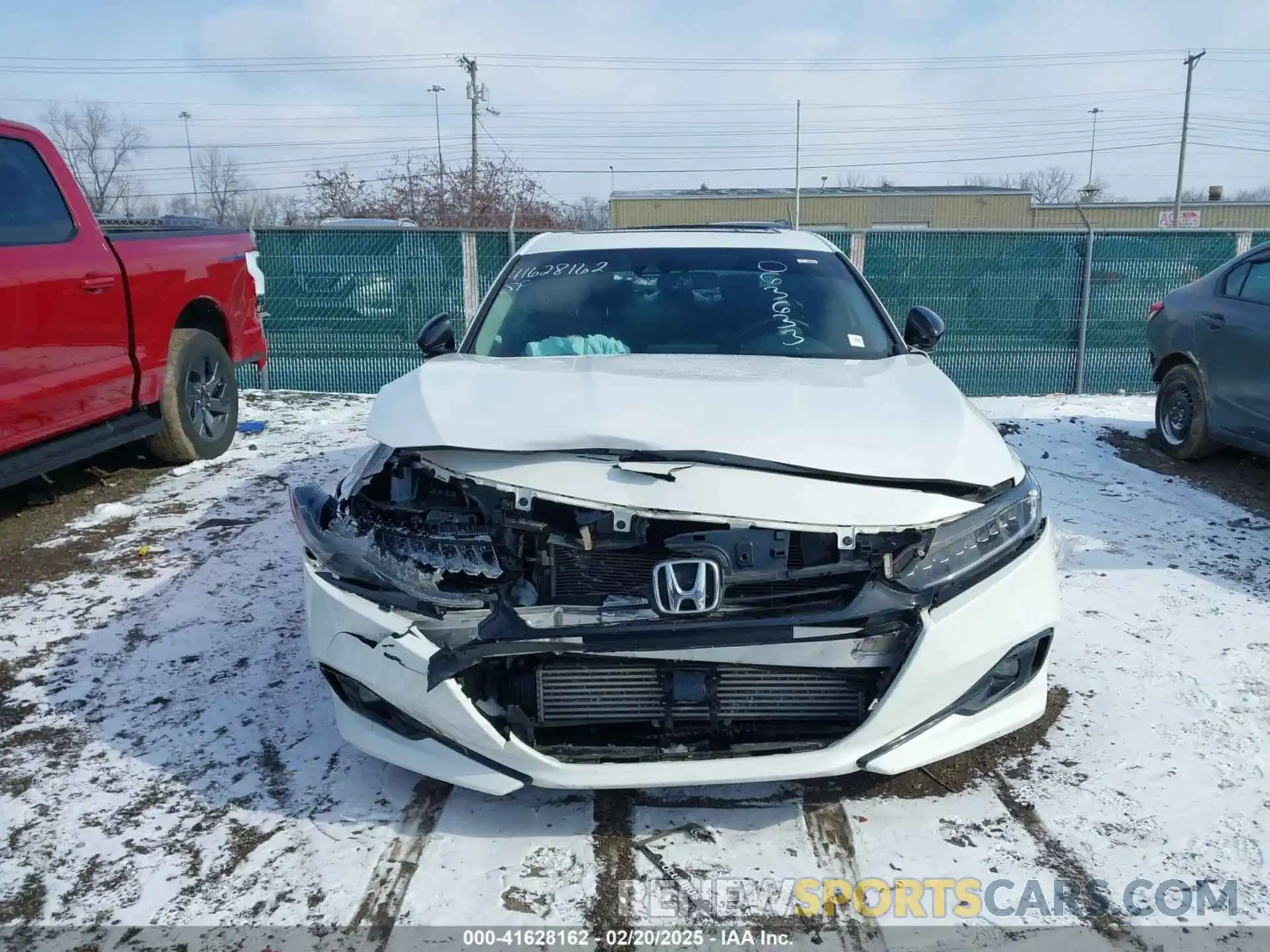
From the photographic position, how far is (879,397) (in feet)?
10.1

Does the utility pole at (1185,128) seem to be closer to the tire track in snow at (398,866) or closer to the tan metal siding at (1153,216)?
the tan metal siding at (1153,216)

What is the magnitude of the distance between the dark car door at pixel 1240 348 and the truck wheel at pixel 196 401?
687 centimetres

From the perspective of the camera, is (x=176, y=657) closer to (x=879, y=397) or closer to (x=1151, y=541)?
(x=879, y=397)

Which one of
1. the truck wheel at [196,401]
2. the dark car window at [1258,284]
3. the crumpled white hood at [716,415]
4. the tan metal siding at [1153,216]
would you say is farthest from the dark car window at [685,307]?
the tan metal siding at [1153,216]

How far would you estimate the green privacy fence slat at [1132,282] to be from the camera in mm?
10289

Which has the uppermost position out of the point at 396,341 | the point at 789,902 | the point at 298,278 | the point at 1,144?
the point at 1,144

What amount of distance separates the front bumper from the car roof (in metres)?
2.44

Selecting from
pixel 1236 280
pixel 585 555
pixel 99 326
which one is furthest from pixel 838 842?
pixel 1236 280

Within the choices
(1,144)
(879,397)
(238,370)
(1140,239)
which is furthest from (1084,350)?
(1,144)

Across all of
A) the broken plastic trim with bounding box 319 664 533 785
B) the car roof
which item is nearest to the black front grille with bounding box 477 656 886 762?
the broken plastic trim with bounding box 319 664 533 785

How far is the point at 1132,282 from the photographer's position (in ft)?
34.2

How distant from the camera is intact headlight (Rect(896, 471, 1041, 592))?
8.31 ft

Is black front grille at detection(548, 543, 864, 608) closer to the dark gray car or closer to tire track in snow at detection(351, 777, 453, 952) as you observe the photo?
tire track in snow at detection(351, 777, 453, 952)

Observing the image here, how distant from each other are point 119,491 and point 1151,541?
6.21 m
